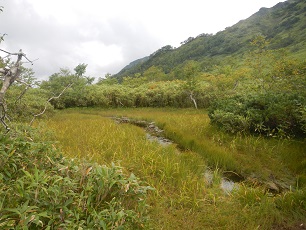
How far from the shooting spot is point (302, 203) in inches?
180

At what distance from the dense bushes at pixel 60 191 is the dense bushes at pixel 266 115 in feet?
23.0

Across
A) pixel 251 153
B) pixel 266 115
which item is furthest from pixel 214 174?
pixel 266 115

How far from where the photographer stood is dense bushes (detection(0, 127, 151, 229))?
8.41 ft

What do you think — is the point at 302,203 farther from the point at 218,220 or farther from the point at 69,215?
the point at 69,215

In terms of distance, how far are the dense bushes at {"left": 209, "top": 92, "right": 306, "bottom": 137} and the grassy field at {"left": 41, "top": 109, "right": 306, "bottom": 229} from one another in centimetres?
59

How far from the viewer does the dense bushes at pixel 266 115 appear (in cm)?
829

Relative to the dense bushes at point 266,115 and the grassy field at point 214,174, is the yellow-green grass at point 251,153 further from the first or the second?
the dense bushes at point 266,115

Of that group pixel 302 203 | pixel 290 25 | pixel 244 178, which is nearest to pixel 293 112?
pixel 244 178

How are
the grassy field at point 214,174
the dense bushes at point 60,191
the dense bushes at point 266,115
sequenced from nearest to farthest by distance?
1. the dense bushes at point 60,191
2. the grassy field at point 214,174
3. the dense bushes at point 266,115

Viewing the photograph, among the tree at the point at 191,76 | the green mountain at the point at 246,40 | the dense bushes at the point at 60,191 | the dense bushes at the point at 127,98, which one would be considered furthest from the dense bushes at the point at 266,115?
the green mountain at the point at 246,40

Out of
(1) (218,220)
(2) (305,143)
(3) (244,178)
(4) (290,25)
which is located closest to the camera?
(1) (218,220)

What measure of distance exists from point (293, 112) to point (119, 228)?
829 cm

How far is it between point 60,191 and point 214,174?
457 cm

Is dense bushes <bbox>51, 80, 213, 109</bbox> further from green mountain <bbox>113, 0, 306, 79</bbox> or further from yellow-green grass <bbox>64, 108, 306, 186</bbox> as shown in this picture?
green mountain <bbox>113, 0, 306, 79</bbox>
